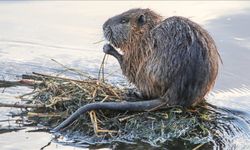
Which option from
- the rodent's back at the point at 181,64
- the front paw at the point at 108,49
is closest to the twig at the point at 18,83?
the front paw at the point at 108,49

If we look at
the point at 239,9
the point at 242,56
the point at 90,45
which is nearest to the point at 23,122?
the point at 90,45

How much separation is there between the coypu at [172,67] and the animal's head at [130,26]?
12 centimetres

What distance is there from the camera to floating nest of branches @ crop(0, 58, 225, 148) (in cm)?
530

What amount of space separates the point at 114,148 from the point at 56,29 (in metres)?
3.24

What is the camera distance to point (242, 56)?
7.38 metres

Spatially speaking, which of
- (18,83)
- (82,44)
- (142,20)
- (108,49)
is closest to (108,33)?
(108,49)

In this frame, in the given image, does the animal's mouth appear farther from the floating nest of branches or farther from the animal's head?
the floating nest of branches

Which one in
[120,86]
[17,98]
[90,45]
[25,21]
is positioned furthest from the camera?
[25,21]

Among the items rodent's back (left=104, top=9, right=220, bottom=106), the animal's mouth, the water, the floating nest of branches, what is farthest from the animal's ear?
the water

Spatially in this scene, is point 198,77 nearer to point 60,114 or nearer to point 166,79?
point 166,79

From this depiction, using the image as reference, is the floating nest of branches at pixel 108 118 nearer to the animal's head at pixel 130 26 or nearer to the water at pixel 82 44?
the water at pixel 82 44

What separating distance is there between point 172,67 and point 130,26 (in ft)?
2.67

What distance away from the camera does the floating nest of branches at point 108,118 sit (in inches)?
209

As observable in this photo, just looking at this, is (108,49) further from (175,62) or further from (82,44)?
(82,44)
